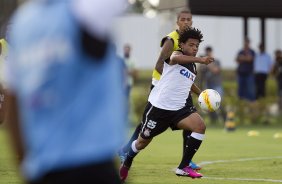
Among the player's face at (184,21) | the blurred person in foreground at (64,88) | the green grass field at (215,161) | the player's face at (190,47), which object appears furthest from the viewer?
the player's face at (184,21)

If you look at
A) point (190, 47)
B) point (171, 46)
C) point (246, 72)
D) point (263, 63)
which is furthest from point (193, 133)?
point (263, 63)

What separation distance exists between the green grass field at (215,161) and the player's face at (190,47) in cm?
151

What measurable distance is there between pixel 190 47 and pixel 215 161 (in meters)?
3.40

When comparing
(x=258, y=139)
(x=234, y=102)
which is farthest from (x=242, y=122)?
(x=258, y=139)

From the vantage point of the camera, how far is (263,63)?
2586 cm

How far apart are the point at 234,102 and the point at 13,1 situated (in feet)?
29.2

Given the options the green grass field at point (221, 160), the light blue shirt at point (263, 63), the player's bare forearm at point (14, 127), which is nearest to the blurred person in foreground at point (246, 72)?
the light blue shirt at point (263, 63)

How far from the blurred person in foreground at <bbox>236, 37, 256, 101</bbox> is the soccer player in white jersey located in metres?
14.9

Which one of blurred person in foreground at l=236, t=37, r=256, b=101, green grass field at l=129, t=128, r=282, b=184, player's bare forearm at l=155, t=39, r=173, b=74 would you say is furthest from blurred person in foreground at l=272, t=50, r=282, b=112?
player's bare forearm at l=155, t=39, r=173, b=74

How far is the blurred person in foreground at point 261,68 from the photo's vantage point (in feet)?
84.8

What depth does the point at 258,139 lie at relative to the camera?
62.1 feet

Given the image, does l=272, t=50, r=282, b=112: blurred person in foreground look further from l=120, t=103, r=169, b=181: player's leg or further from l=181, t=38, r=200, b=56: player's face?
l=120, t=103, r=169, b=181: player's leg

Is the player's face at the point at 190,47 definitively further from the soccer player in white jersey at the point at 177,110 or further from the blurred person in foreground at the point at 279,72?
the blurred person in foreground at the point at 279,72

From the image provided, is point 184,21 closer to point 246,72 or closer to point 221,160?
point 221,160
